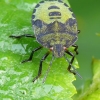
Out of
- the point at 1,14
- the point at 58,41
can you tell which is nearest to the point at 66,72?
the point at 58,41

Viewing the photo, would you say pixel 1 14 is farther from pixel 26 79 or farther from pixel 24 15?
pixel 26 79

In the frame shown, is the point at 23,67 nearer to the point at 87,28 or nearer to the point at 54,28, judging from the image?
the point at 54,28

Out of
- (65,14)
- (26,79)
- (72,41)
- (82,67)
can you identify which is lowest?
(82,67)

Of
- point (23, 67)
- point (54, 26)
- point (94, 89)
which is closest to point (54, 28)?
point (54, 26)

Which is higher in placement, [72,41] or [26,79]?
[72,41]

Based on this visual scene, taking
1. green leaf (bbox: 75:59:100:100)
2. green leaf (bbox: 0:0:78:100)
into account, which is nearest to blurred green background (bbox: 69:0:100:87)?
green leaf (bbox: 0:0:78:100)

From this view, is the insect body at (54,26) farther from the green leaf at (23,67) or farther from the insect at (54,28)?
the green leaf at (23,67)

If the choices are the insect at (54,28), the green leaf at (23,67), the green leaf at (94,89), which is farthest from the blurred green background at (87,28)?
the green leaf at (94,89)
